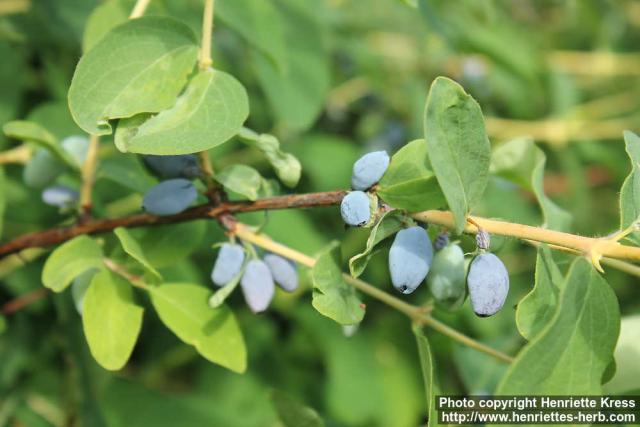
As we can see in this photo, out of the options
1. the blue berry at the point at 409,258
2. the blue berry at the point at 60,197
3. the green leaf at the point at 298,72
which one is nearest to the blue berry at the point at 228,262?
the blue berry at the point at 409,258

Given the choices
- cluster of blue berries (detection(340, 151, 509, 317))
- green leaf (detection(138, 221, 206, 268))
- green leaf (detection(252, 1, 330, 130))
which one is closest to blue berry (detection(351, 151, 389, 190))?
cluster of blue berries (detection(340, 151, 509, 317))

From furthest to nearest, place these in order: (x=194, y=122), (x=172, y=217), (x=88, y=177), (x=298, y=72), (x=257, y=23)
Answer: (x=298, y=72) < (x=257, y=23) < (x=88, y=177) < (x=172, y=217) < (x=194, y=122)

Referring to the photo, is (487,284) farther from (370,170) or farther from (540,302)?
(370,170)

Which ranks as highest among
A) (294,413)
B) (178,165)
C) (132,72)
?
(132,72)

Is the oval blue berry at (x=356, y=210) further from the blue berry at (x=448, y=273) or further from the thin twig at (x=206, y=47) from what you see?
the thin twig at (x=206, y=47)

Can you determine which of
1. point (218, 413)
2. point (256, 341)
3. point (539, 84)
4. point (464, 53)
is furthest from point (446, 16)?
point (218, 413)

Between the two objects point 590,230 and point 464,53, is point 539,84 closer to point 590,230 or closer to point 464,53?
point 464,53

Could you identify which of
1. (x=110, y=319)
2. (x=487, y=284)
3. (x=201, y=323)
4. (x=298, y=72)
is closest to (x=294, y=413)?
(x=201, y=323)
